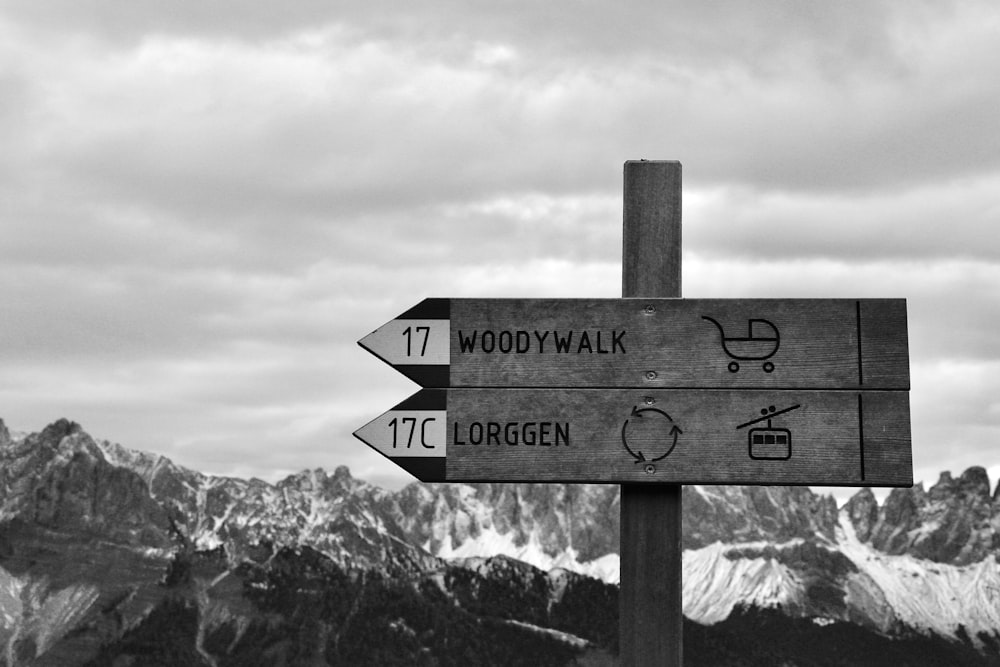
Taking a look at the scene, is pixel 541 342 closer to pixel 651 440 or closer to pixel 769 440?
pixel 651 440

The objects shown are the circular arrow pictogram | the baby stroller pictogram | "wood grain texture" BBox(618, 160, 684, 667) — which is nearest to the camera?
"wood grain texture" BBox(618, 160, 684, 667)

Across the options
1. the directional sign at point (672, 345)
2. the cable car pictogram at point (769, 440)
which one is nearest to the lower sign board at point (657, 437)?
the cable car pictogram at point (769, 440)

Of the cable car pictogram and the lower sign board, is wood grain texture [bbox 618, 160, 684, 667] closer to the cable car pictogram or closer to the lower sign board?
the lower sign board

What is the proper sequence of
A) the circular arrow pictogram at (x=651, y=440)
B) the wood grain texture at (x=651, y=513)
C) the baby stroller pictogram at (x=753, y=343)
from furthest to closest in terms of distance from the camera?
the baby stroller pictogram at (x=753, y=343) < the circular arrow pictogram at (x=651, y=440) < the wood grain texture at (x=651, y=513)

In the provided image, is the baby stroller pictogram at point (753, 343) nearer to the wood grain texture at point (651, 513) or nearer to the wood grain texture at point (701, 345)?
the wood grain texture at point (701, 345)

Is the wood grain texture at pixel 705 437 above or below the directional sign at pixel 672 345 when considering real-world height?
below

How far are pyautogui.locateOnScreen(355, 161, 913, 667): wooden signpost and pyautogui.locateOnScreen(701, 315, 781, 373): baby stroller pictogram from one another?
0.4 inches

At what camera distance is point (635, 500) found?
1184cm

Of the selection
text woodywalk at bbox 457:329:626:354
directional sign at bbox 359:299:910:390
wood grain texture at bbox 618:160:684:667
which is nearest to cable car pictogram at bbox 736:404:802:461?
directional sign at bbox 359:299:910:390

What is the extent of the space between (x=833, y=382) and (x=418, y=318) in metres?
3.27

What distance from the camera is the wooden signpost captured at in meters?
11.6

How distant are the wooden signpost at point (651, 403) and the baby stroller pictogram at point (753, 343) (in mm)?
10

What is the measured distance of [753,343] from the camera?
465 inches

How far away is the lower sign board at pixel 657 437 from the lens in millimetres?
11609
